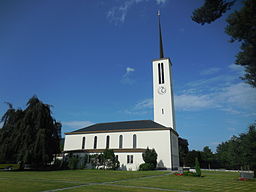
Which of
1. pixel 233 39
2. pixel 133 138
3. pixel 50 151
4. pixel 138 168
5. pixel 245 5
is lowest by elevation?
pixel 138 168

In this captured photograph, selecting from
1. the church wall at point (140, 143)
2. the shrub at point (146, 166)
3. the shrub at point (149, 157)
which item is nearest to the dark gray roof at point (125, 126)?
the church wall at point (140, 143)

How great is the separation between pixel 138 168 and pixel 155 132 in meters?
7.54

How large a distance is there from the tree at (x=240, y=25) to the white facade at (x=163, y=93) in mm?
31613

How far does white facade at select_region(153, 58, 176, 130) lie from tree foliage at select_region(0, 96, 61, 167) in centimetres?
2277

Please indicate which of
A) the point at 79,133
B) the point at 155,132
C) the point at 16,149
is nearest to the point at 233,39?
the point at 155,132

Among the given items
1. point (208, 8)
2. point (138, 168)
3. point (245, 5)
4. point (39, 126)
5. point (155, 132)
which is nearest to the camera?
point (245, 5)

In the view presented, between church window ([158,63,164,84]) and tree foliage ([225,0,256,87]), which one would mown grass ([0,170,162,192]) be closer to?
tree foliage ([225,0,256,87])

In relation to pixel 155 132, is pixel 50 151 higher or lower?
lower

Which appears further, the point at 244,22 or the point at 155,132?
the point at 155,132

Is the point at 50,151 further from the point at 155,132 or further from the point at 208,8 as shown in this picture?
the point at 208,8

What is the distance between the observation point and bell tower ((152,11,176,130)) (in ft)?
137

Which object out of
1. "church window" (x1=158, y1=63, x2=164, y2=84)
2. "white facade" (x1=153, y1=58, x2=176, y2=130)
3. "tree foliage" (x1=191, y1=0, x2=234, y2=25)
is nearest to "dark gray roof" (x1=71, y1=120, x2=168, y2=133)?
"white facade" (x1=153, y1=58, x2=176, y2=130)

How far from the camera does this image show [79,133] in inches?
1665

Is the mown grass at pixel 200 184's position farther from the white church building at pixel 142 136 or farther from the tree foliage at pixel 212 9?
the white church building at pixel 142 136
